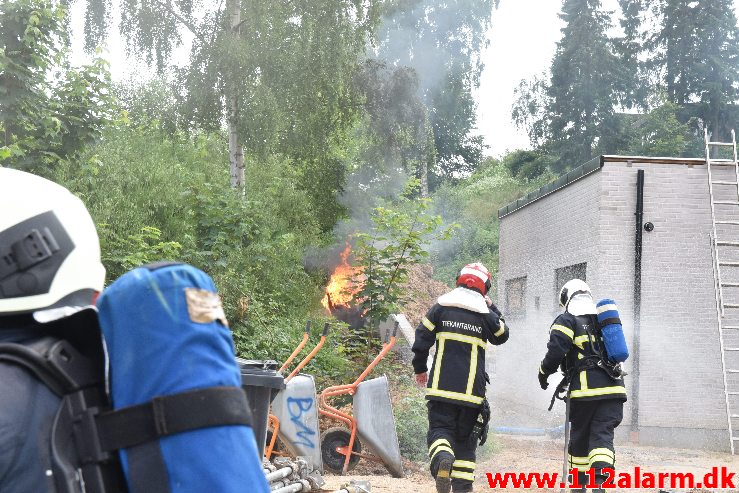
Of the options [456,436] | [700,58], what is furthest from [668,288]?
[700,58]

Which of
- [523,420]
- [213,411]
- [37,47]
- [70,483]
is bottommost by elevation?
[523,420]

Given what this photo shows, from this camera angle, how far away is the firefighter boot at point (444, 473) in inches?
268

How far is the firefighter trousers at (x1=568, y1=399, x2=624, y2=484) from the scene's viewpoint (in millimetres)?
7117

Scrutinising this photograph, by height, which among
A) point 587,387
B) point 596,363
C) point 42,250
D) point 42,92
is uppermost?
point 42,92

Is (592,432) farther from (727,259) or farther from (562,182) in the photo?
(562,182)

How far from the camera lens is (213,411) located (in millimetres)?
1303

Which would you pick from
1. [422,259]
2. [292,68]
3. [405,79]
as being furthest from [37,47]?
[405,79]

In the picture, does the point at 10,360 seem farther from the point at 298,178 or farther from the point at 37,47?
the point at 298,178

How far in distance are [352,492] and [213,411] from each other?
5.31 metres

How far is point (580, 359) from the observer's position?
7.38 m

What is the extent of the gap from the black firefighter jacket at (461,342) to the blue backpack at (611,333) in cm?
79

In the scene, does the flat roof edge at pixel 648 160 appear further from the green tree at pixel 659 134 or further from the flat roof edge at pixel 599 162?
the green tree at pixel 659 134

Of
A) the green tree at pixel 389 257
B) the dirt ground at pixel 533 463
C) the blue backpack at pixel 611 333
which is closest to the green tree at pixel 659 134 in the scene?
the green tree at pixel 389 257

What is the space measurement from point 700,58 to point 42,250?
4025 centimetres
